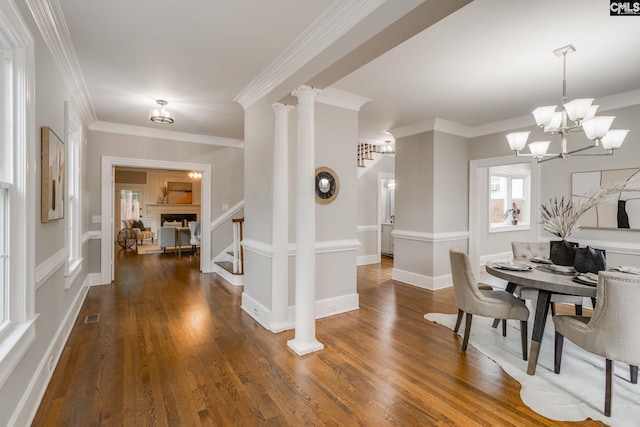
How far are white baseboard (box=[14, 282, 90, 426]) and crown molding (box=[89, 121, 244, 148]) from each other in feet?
10.3

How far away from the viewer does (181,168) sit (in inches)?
226

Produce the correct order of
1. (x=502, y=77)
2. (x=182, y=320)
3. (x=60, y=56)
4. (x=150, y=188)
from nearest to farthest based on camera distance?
(x=60, y=56), (x=502, y=77), (x=182, y=320), (x=150, y=188)

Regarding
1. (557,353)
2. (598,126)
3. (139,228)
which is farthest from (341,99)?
(139,228)

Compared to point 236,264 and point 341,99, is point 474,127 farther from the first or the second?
point 236,264

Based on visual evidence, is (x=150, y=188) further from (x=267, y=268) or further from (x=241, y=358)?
(x=241, y=358)

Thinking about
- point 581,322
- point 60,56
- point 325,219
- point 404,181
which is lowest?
point 581,322

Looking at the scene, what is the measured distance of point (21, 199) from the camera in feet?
5.85

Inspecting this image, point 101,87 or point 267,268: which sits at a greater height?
point 101,87

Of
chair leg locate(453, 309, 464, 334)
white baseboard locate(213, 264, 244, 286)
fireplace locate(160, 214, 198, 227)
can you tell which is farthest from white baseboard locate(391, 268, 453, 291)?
fireplace locate(160, 214, 198, 227)

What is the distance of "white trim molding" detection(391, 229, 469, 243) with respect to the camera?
16.1 ft

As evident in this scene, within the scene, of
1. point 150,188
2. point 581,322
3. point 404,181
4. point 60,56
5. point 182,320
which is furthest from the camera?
point 150,188

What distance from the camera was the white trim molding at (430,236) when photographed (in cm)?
490

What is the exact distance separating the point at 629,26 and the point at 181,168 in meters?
6.00

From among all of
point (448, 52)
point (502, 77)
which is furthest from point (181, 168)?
point (502, 77)
